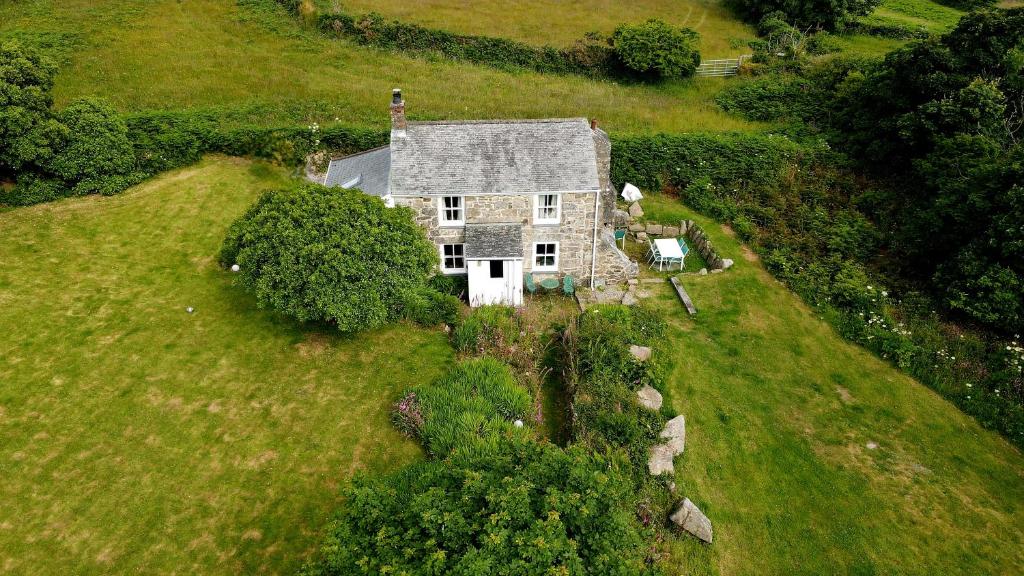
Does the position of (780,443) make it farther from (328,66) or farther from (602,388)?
(328,66)

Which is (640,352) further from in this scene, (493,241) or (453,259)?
(453,259)

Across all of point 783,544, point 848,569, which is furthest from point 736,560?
point 848,569

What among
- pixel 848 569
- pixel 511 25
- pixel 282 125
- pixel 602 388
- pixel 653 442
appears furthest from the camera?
pixel 511 25

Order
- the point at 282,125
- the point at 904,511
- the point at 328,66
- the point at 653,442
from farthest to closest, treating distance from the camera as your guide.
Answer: the point at 328,66 → the point at 282,125 → the point at 653,442 → the point at 904,511

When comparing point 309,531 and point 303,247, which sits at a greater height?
Answer: point 303,247

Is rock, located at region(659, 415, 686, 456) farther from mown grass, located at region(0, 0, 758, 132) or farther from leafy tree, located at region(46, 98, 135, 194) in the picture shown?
leafy tree, located at region(46, 98, 135, 194)

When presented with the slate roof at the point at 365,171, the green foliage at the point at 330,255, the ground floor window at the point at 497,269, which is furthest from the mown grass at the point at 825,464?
the slate roof at the point at 365,171
